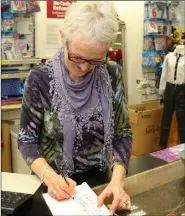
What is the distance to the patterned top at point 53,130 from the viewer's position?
1153mm

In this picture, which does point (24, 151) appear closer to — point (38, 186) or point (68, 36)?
point (38, 186)

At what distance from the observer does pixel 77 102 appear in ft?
4.00

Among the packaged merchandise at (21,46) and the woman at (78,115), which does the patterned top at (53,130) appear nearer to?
the woman at (78,115)

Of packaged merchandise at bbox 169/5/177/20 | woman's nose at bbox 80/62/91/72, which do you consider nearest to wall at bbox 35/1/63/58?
packaged merchandise at bbox 169/5/177/20

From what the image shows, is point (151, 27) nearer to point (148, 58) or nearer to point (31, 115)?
point (148, 58)

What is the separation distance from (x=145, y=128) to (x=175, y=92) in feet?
1.84

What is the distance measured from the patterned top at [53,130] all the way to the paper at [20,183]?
0.30ft

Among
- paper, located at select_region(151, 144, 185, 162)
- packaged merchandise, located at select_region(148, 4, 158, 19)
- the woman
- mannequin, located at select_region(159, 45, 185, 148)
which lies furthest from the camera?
packaged merchandise, located at select_region(148, 4, 158, 19)

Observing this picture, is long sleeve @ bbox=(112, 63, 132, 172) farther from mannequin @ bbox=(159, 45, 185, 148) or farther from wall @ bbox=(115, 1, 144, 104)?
wall @ bbox=(115, 1, 144, 104)

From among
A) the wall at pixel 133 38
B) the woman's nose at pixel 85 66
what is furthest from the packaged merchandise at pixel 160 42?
the woman's nose at pixel 85 66

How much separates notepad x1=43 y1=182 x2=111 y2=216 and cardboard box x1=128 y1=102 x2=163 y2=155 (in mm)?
2778

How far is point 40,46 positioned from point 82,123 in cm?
257

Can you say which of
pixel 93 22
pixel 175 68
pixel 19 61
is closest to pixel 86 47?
pixel 93 22

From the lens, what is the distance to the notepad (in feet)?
3.12
